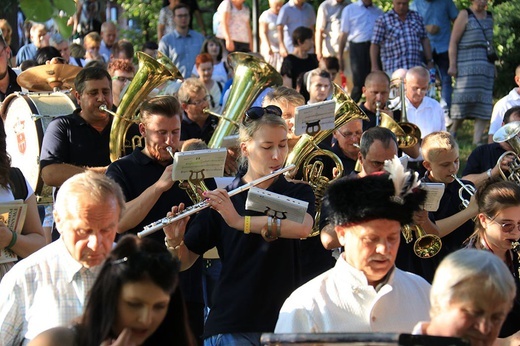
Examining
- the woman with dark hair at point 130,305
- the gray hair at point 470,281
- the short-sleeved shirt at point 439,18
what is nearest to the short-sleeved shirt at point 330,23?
the short-sleeved shirt at point 439,18

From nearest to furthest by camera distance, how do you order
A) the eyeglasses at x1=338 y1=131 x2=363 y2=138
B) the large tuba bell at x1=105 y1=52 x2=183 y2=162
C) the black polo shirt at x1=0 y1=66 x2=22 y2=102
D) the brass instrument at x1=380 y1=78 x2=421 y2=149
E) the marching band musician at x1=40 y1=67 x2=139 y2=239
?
the marching band musician at x1=40 y1=67 x2=139 y2=239 < the large tuba bell at x1=105 y1=52 x2=183 y2=162 < the eyeglasses at x1=338 y1=131 x2=363 y2=138 < the brass instrument at x1=380 y1=78 x2=421 y2=149 < the black polo shirt at x1=0 y1=66 x2=22 y2=102

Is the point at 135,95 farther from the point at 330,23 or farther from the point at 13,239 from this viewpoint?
the point at 330,23

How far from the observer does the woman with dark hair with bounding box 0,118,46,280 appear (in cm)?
569

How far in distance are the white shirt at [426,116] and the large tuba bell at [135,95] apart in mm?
3354

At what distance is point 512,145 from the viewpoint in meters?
8.73

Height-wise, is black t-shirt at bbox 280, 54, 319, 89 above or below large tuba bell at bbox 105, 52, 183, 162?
below

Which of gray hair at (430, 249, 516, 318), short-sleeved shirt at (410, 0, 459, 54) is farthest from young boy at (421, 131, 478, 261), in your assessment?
short-sleeved shirt at (410, 0, 459, 54)

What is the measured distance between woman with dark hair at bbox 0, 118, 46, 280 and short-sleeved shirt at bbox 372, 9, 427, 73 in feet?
27.6

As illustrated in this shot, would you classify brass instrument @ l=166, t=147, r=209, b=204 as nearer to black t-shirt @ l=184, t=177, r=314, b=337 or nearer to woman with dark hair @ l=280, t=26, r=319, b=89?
black t-shirt @ l=184, t=177, r=314, b=337

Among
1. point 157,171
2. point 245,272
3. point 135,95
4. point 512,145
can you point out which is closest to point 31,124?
point 135,95

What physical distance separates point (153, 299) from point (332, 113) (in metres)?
3.81

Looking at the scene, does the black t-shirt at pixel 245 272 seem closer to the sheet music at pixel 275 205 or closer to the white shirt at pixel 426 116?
the sheet music at pixel 275 205

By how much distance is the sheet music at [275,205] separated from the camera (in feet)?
18.4

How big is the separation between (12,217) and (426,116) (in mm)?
6449
